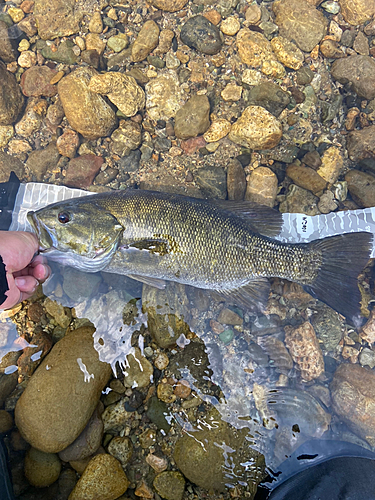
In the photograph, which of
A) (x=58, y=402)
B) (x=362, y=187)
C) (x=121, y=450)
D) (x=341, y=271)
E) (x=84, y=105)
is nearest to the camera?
(x=58, y=402)

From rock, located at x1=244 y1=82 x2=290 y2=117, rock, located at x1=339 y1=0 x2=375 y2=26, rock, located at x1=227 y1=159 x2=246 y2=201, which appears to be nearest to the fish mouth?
rock, located at x1=227 y1=159 x2=246 y2=201

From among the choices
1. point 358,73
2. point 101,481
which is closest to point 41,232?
point 101,481

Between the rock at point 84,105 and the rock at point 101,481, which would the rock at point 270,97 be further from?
the rock at point 101,481

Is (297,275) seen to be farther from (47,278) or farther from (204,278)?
(47,278)

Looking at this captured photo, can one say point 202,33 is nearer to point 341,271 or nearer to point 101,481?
point 341,271

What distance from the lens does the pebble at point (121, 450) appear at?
342 cm

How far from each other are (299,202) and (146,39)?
3.50 m

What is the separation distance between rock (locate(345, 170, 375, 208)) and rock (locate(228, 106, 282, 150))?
130 cm

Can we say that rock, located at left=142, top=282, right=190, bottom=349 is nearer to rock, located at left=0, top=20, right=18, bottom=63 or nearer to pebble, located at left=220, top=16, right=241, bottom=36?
pebble, located at left=220, top=16, right=241, bottom=36

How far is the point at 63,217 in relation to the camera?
3328 mm

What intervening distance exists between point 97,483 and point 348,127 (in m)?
5.99

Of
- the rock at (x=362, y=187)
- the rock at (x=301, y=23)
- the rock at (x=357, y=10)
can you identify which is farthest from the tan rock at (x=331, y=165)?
the rock at (x=357, y=10)

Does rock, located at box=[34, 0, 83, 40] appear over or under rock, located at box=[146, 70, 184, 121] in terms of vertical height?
over

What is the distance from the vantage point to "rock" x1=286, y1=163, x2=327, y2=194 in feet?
13.9
